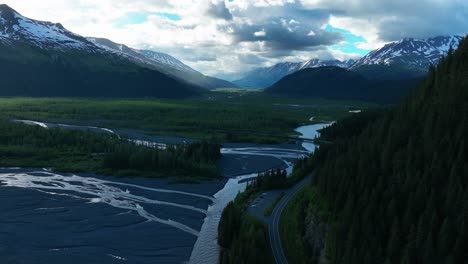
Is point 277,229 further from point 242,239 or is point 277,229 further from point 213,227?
point 213,227

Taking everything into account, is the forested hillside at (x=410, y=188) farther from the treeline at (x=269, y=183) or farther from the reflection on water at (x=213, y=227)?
the reflection on water at (x=213, y=227)

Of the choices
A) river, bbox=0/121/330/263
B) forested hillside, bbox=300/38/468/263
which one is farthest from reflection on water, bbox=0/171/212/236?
forested hillside, bbox=300/38/468/263

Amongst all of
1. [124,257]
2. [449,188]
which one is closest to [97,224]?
[124,257]

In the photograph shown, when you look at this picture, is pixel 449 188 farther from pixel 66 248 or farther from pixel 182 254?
pixel 66 248

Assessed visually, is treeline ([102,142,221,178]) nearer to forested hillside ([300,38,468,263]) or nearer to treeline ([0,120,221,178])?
treeline ([0,120,221,178])

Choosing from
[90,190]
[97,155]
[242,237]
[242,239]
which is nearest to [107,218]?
[90,190]
